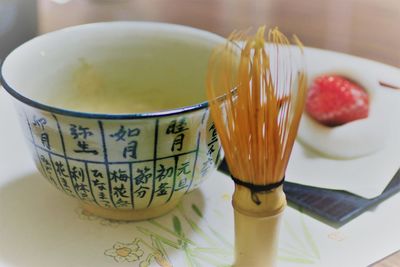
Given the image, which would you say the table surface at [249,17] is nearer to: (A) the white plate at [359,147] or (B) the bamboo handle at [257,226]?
(A) the white plate at [359,147]

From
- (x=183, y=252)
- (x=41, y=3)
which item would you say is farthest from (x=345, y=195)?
(x=41, y=3)

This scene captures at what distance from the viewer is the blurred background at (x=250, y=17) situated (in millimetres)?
766

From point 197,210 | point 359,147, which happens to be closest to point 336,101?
point 359,147

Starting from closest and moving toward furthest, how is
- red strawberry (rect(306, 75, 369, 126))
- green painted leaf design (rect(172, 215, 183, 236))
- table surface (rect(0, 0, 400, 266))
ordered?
green painted leaf design (rect(172, 215, 183, 236))
red strawberry (rect(306, 75, 369, 126))
table surface (rect(0, 0, 400, 266))

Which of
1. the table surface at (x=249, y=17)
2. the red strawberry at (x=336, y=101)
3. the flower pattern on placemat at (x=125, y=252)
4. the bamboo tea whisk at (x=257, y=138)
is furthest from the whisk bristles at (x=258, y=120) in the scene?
the table surface at (x=249, y=17)

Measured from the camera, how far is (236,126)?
0.38m

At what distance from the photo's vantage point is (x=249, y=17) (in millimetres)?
891

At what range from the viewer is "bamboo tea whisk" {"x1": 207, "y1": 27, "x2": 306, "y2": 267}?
1.22 ft

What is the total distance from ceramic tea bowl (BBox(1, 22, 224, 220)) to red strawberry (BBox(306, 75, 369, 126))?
0.12 m

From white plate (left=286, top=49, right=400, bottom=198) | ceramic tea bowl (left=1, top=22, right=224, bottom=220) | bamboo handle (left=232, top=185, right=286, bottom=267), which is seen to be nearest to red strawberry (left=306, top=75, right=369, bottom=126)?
white plate (left=286, top=49, right=400, bottom=198)

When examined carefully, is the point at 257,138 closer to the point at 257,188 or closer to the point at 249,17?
the point at 257,188

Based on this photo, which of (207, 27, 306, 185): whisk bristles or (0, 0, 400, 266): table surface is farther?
(0, 0, 400, 266): table surface

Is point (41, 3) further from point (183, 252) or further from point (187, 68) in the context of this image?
point (183, 252)

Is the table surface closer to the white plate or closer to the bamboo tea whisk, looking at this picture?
the white plate
